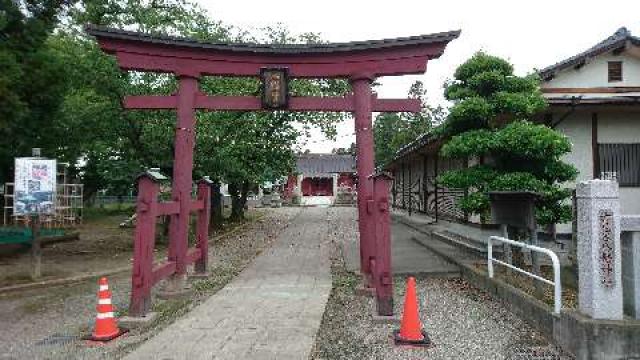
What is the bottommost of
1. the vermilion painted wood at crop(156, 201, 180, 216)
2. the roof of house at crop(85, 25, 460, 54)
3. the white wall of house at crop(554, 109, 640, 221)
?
the vermilion painted wood at crop(156, 201, 180, 216)

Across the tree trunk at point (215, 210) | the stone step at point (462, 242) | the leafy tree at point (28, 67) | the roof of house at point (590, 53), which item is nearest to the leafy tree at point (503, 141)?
the stone step at point (462, 242)

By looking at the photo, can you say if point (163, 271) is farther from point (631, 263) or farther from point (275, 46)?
point (631, 263)

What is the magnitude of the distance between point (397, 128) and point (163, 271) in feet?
142

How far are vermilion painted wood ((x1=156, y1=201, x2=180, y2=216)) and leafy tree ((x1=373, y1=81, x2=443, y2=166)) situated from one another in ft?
120

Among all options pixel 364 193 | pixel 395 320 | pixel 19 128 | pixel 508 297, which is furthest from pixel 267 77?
pixel 19 128

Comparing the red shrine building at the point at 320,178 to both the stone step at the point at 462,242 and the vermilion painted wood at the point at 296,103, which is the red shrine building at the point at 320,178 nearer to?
the stone step at the point at 462,242

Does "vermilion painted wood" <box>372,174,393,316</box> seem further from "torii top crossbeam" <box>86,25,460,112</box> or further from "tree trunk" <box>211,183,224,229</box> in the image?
"tree trunk" <box>211,183,224,229</box>

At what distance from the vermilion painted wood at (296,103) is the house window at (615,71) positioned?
9.73 meters

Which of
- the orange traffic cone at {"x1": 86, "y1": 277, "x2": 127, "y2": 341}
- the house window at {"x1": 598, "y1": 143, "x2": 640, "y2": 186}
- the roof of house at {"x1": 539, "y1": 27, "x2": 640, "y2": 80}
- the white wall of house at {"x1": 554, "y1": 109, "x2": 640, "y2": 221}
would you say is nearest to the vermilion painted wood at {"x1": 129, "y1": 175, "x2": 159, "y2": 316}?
the orange traffic cone at {"x1": 86, "y1": 277, "x2": 127, "y2": 341}

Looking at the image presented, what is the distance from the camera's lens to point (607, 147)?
1294cm

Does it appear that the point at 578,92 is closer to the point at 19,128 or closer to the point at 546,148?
the point at 546,148

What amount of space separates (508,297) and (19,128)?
11.1 meters

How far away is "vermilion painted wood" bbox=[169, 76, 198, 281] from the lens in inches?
361

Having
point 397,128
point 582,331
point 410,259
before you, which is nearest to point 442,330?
point 582,331
